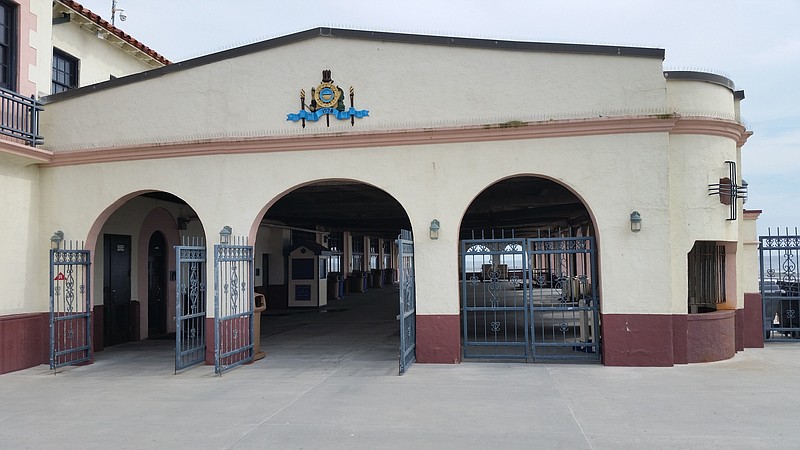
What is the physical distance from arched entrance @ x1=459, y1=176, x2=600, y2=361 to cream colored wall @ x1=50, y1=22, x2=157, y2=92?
9.81 metres

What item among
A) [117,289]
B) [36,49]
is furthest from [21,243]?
[36,49]

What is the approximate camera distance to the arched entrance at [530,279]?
33.1ft

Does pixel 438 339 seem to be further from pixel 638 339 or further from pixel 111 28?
pixel 111 28

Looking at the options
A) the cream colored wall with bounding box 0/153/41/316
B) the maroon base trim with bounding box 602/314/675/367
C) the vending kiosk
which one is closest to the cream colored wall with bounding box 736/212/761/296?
the maroon base trim with bounding box 602/314/675/367

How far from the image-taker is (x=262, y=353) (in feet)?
36.8

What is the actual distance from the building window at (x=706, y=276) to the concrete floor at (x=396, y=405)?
1.13 metres

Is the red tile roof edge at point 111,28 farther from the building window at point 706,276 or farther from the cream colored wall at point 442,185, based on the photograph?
the building window at point 706,276

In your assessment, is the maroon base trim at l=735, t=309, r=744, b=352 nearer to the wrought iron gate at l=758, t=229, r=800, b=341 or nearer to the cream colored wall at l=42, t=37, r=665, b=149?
the wrought iron gate at l=758, t=229, r=800, b=341

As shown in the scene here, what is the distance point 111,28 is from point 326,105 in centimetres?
756

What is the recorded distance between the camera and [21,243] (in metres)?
10.7

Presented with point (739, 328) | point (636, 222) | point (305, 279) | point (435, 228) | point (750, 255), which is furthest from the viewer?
point (305, 279)

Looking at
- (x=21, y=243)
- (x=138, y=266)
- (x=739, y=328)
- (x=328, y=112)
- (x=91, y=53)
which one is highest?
(x=91, y=53)

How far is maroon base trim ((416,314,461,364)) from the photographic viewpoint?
9992 mm

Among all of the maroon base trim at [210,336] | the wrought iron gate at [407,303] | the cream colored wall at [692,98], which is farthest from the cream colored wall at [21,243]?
the cream colored wall at [692,98]
